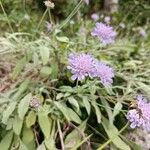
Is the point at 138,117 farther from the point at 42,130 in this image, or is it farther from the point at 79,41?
the point at 79,41

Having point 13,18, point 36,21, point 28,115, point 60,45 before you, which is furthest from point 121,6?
point 28,115

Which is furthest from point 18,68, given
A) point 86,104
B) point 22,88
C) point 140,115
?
point 140,115

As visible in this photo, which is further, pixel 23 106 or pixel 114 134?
pixel 114 134

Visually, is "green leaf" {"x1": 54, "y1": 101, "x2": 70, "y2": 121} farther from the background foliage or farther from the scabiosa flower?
the scabiosa flower

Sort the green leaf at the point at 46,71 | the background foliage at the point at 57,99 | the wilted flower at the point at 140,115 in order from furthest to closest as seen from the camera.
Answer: the green leaf at the point at 46,71 < the background foliage at the point at 57,99 < the wilted flower at the point at 140,115

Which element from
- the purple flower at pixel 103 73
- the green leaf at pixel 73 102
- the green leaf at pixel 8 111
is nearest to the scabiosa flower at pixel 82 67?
the purple flower at pixel 103 73

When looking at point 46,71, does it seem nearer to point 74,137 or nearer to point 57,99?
point 57,99

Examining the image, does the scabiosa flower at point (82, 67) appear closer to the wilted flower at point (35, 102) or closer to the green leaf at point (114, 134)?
the wilted flower at point (35, 102)
